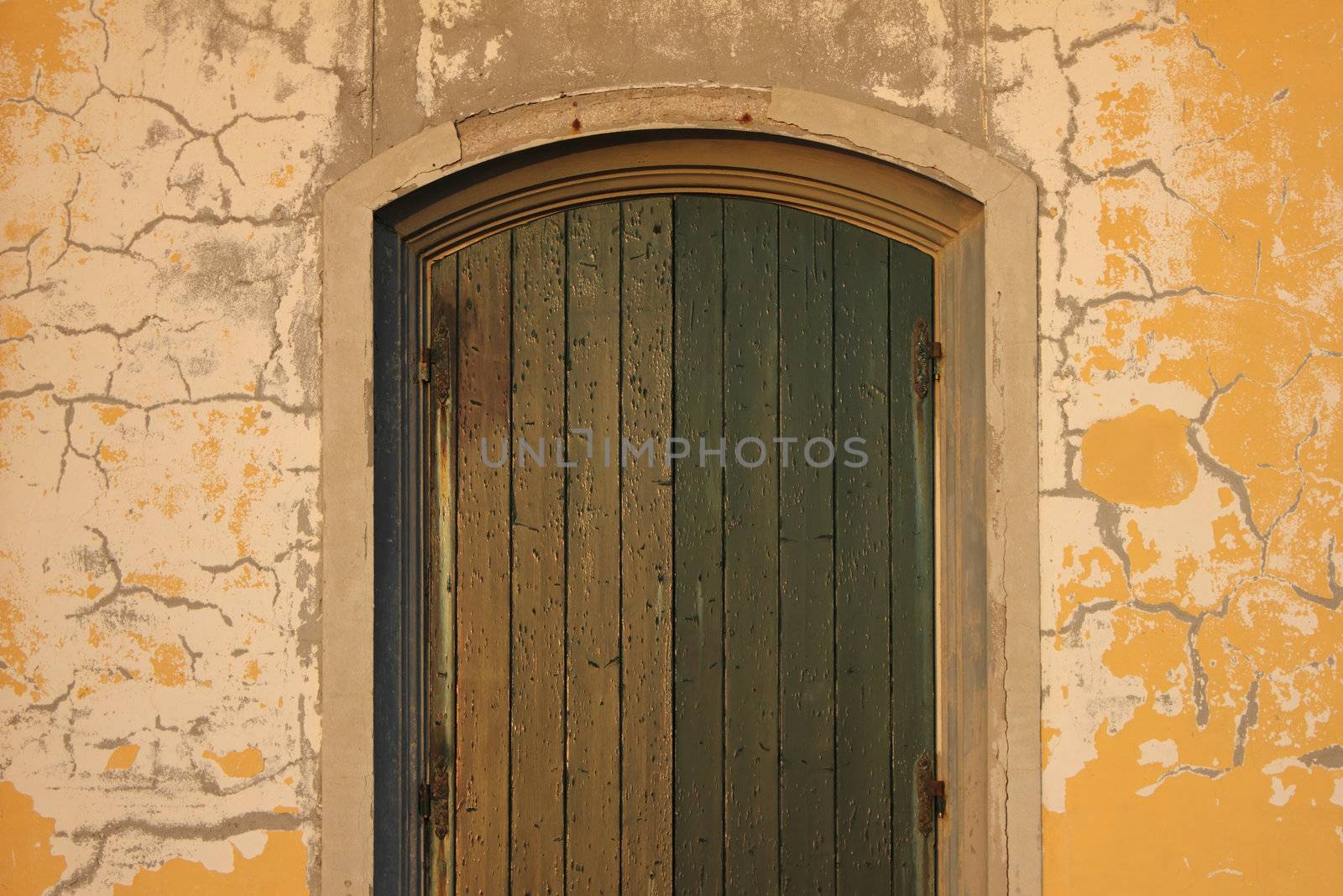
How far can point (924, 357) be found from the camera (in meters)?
2.65

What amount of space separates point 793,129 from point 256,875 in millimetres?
1978

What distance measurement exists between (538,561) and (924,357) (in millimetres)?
997

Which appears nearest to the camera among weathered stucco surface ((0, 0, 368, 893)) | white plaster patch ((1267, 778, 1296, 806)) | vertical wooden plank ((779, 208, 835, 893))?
white plaster patch ((1267, 778, 1296, 806))

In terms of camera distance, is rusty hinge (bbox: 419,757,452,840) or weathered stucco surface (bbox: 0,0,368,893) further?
rusty hinge (bbox: 419,757,452,840)

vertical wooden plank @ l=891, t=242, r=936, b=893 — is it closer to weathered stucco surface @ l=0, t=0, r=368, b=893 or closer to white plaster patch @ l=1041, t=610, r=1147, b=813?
white plaster patch @ l=1041, t=610, r=1147, b=813

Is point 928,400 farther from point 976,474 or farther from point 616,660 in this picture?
point 616,660

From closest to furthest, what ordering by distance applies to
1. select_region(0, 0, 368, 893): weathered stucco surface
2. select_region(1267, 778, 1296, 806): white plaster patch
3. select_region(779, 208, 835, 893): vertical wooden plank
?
1. select_region(1267, 778, 1296, 806): white plaster patch
2. select_region(0, 0, 368, 893): weathered stucco surface
3. select_region(779, 208, 835, 893): vertical wooden plank

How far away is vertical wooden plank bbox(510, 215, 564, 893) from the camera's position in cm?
261

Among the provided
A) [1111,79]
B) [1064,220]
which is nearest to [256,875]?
[1064,220]

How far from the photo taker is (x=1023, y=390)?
246 centimetres

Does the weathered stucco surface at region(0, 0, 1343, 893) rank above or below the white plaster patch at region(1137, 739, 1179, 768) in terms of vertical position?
above

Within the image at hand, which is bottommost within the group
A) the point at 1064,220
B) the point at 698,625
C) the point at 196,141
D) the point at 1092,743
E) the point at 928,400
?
the point at 1092,743

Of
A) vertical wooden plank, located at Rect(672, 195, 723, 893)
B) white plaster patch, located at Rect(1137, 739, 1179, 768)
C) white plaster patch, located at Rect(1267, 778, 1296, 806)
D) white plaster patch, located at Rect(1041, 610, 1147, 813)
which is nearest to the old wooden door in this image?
vertical wooden plank, located at Rect(672, 195, 723, 893)

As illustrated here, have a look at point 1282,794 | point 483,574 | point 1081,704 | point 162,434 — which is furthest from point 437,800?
point 1282,794
